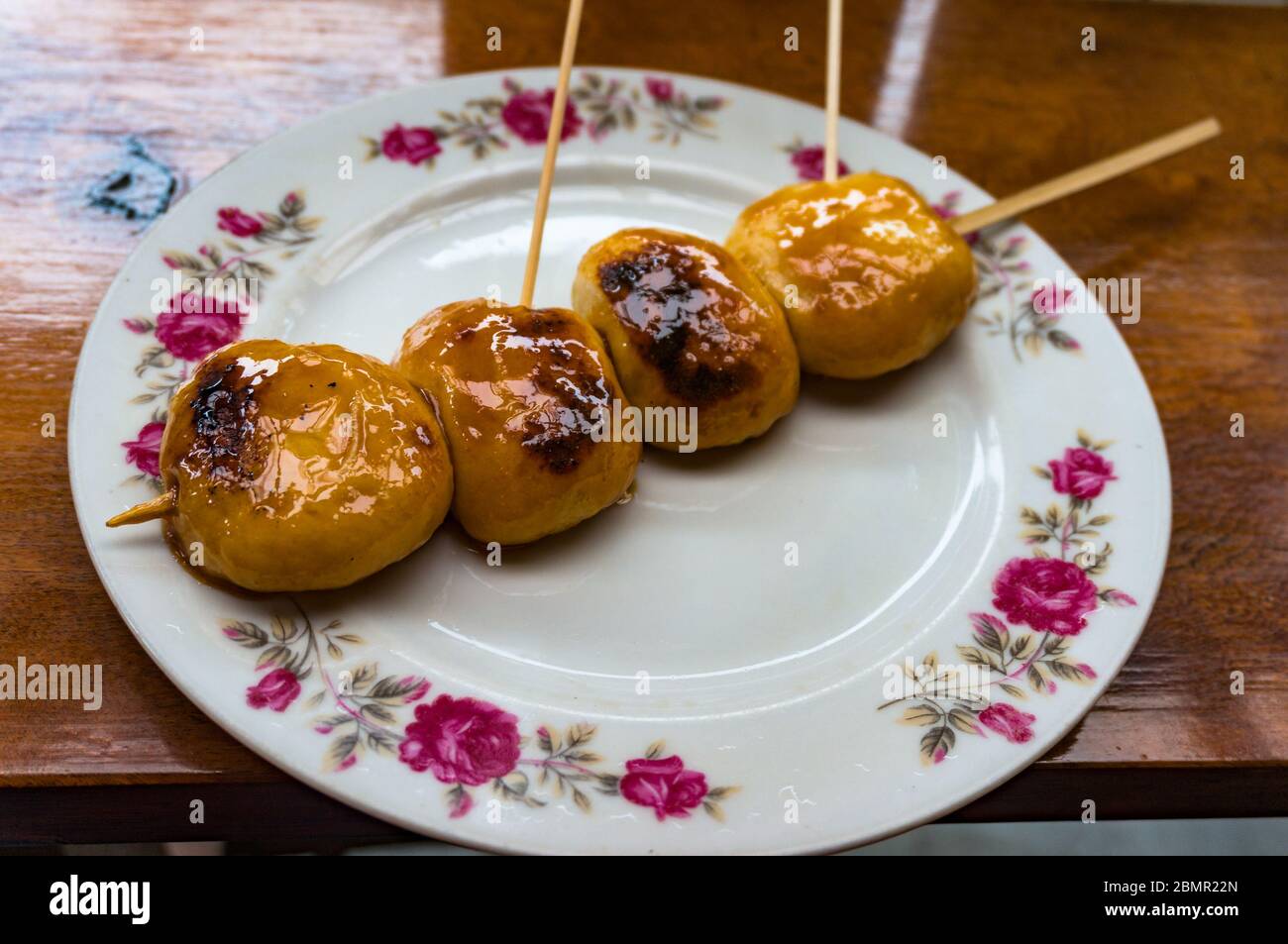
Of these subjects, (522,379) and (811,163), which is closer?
(522,379)

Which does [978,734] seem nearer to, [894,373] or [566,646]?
[566,646]

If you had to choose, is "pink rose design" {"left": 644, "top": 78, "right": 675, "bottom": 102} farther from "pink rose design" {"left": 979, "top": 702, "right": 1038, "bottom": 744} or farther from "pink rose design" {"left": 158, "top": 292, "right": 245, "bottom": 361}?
"pink rose design" {"left": 979, "top": 702, "right": 1038, "bottom": 744}

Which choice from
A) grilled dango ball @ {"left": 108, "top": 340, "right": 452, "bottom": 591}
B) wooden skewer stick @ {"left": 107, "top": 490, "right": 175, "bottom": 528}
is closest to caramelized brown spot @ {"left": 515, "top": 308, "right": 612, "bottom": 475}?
grilled dango ball @ {"left": 108, "top": 340, "right": 452, "bottom": 591}

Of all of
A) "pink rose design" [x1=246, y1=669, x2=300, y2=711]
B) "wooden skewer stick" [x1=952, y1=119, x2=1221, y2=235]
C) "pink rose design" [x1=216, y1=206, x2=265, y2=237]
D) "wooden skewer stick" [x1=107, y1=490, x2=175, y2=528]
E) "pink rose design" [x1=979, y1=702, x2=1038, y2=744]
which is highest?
"wooden skewer stick" [x1=952, y1=119, x2=1221, y2=235]

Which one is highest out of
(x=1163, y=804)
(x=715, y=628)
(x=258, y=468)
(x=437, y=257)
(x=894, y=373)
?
(x=437, y=257)

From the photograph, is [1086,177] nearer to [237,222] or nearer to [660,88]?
[660,88]

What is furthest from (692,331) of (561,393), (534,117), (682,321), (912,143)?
(912,143)

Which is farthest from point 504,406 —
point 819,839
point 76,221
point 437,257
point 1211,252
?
point 1211,252
